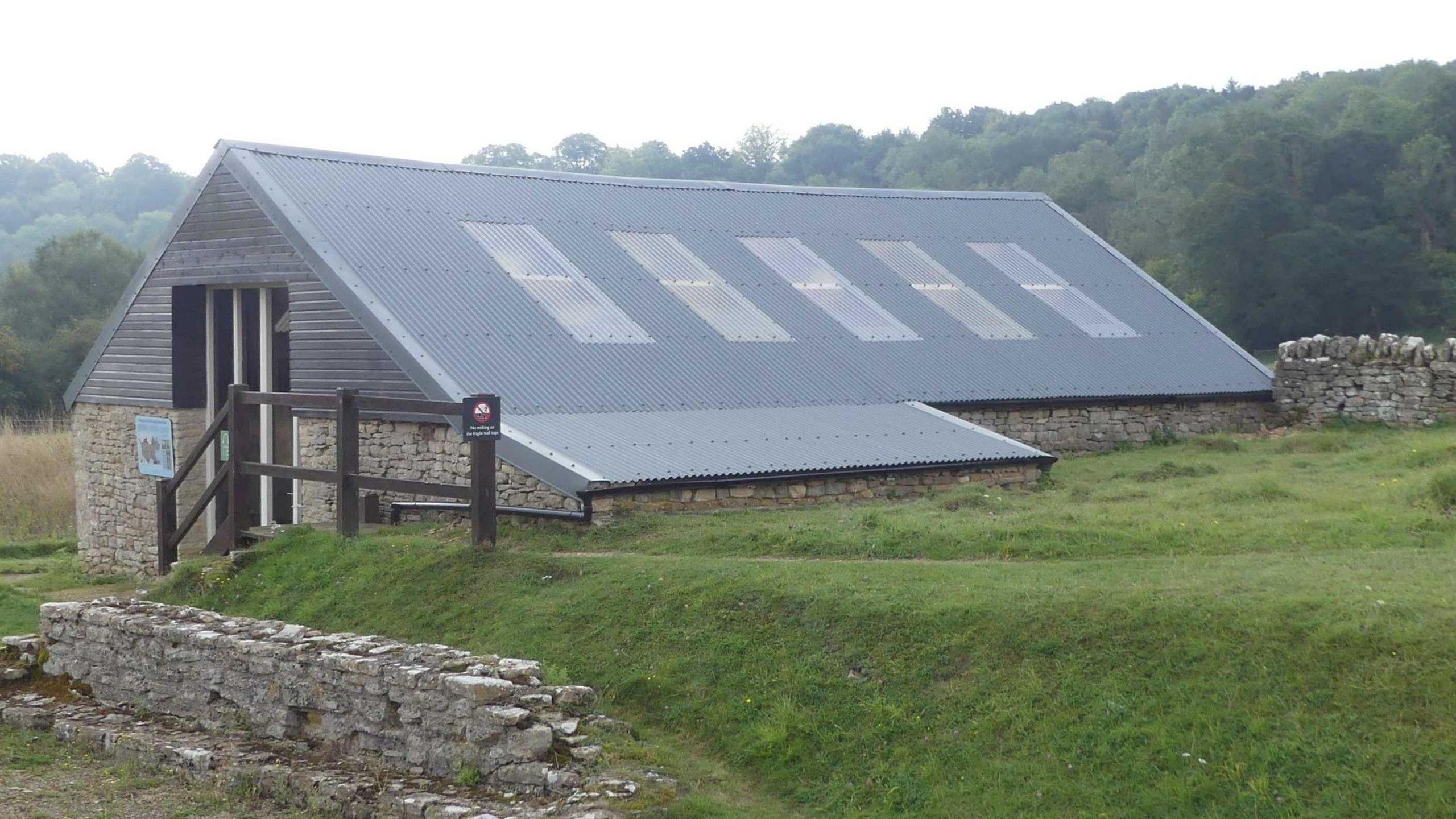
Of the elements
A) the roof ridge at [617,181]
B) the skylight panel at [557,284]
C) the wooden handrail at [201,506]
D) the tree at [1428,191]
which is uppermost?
the tree at [1428,191]

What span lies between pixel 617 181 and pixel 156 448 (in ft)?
27.7

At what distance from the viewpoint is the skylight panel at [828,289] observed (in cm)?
2205

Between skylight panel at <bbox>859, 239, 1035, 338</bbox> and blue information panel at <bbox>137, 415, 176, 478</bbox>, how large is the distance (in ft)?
37.2

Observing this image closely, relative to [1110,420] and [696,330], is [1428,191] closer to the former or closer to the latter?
[1110,420]

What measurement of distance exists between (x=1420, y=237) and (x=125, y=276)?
45273 millimetres

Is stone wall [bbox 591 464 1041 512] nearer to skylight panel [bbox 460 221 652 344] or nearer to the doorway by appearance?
skylight panel [bbox 460 221 652 344]

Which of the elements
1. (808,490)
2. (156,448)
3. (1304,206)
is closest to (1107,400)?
(808,490)

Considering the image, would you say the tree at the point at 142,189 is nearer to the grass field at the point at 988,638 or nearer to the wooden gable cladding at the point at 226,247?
the wooden gable cladding at the point at 226,247

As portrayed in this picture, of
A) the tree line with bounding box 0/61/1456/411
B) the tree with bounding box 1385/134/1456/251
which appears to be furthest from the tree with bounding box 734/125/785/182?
the tree with bounding box 1385/134/1456/251

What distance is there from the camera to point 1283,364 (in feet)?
80.6

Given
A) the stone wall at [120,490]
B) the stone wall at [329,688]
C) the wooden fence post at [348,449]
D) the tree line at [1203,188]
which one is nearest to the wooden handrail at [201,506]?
the wooden fence post at [348,449]

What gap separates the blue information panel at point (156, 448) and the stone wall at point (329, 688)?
6.97 meters

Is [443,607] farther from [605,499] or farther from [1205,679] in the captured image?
[1205,679]

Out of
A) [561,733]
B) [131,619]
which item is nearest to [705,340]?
[131,619]
